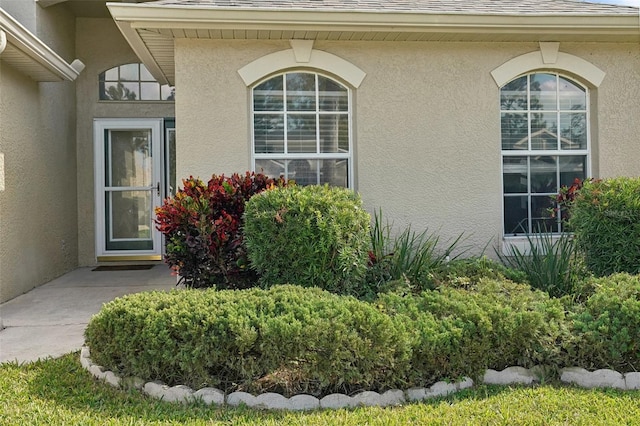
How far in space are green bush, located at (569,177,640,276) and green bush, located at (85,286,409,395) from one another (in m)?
3.25

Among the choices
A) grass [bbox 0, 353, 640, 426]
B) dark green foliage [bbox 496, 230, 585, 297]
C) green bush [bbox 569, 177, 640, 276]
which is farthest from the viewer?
green bush [bbox 569, 177, 640, 276]

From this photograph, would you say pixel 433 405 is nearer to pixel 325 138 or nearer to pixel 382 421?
pixel 382 421

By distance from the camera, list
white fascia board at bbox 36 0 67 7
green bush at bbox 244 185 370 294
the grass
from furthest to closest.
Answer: white fascia board at bbox 36 0 67 7 < green bush at bbox 244 185 370 294 < the grass

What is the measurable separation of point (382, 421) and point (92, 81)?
9211 millimetres

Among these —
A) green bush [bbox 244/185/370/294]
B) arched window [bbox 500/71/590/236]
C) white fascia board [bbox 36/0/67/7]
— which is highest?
white fascia board [bbox 36/0/67/7]

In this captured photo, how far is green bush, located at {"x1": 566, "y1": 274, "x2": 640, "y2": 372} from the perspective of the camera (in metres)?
4.01

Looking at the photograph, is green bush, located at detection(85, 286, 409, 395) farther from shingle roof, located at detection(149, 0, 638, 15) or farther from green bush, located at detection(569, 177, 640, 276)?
shingle roof, located at detection(149, 0, 638, 15)

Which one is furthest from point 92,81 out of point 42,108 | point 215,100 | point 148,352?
point 148,352

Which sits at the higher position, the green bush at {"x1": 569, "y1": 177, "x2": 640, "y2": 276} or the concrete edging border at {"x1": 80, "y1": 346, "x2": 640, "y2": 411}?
the green bush at {"x1": 569, "y1": 177, "x2": 640, "y2": 276}

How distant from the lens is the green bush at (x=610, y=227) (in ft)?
18.8

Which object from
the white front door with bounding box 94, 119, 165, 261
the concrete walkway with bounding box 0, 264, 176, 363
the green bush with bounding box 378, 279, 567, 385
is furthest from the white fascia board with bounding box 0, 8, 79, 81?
the green bush with bounding box 378, 279, 567, 385

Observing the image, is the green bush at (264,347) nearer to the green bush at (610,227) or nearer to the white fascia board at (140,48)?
the green bush at (610,227)

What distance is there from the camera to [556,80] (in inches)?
286

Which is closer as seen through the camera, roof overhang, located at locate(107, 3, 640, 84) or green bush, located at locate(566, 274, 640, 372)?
green bush, located at locate(566, 274, 640, 372)
